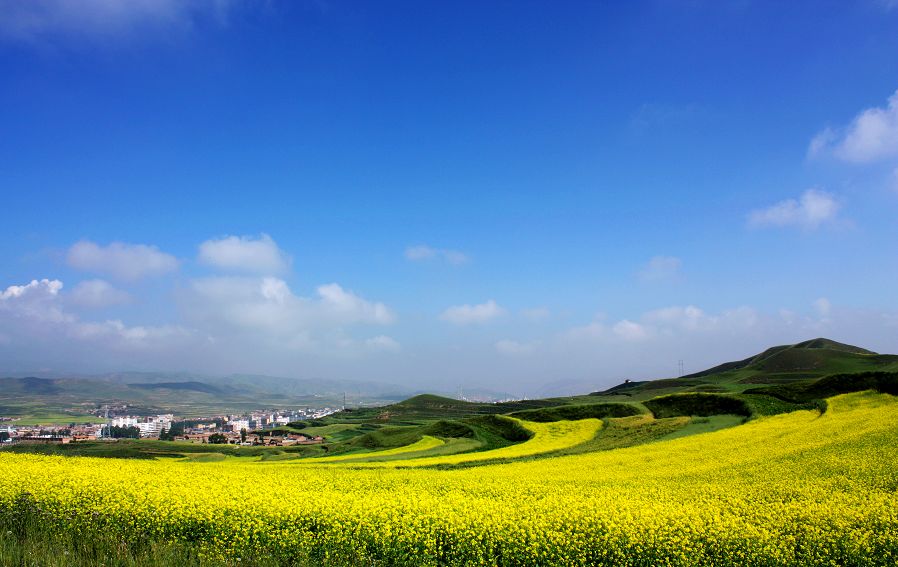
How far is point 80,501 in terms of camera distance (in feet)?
44.1

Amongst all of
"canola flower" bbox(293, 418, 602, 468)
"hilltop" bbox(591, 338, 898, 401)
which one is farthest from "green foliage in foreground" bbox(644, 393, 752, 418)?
"hilltop" bbox(591, 338, 898, 401)

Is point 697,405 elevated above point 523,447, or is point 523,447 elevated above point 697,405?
point 697,405

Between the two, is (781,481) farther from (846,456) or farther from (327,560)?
(327,560)

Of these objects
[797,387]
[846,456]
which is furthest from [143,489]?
[797,387]

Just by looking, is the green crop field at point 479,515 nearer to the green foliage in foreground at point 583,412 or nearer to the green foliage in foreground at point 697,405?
the green foliage in foreground at point 697,405

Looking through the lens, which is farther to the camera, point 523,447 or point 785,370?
point 785,370

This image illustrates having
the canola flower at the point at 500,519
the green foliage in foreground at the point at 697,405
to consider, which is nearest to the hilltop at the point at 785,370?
the green foliage in foreground at the point at 697,405

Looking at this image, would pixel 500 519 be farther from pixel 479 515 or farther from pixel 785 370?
pixel 785 370

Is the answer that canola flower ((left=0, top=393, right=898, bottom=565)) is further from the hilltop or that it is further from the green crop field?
the hilltop

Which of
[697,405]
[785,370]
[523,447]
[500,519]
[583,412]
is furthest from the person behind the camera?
[785,370]

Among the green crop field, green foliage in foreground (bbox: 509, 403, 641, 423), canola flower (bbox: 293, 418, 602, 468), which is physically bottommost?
canola flower (bbox: 293, 418, 602, 468)

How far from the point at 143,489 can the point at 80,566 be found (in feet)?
13.7

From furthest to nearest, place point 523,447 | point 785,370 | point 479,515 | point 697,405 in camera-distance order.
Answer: point 785,370 → point 697,405 → point 523,447 → point 479,515

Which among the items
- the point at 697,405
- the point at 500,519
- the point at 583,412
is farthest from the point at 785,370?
the point at 500,519
